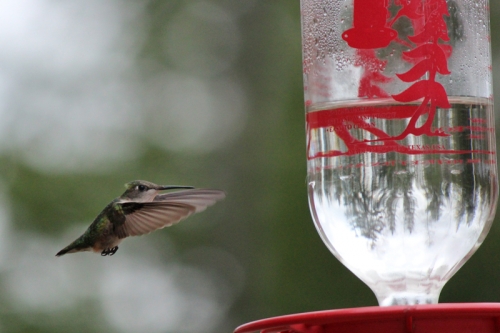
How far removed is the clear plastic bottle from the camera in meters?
1.99

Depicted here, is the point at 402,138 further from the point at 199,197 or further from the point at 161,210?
the point at 161,210

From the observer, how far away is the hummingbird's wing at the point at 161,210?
3330 mm

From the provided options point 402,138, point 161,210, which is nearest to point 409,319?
point 402,138

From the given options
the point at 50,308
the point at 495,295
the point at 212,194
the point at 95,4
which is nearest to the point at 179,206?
the point at 212,194

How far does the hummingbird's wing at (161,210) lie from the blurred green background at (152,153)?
657 centimetres

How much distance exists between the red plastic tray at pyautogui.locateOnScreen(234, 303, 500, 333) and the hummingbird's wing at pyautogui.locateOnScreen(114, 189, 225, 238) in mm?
1620

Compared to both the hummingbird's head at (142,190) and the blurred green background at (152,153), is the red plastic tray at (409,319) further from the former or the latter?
the blurred green background at (152,153)

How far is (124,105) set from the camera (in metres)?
13.0

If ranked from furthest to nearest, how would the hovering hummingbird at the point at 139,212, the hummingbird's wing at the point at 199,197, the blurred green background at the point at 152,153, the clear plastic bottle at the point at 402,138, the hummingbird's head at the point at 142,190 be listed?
the blurred green background at the point at 152,153 < the hummingbird's head at the point at 142,190 < the hovering hummingbird at the point at 139,212 < the hummingbird's wing at the point at 199,197 < the clear plastic bottle at the point at 402,138

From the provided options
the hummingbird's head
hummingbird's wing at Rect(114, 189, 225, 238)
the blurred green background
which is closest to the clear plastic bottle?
hummingbird's wing at Rect(114, 189, 225, 238)

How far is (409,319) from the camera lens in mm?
1617

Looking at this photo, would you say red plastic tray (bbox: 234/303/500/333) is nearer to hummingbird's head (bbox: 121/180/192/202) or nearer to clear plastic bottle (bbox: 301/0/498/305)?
clear plastic bottle (bbox: 301/0/498/305)

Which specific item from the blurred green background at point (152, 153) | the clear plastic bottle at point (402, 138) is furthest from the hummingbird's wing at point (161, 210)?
the blurred green background at point (152, 153)

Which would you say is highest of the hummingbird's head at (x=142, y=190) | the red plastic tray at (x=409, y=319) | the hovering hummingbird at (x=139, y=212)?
the hummingbird's head at (x=142, y=190)
